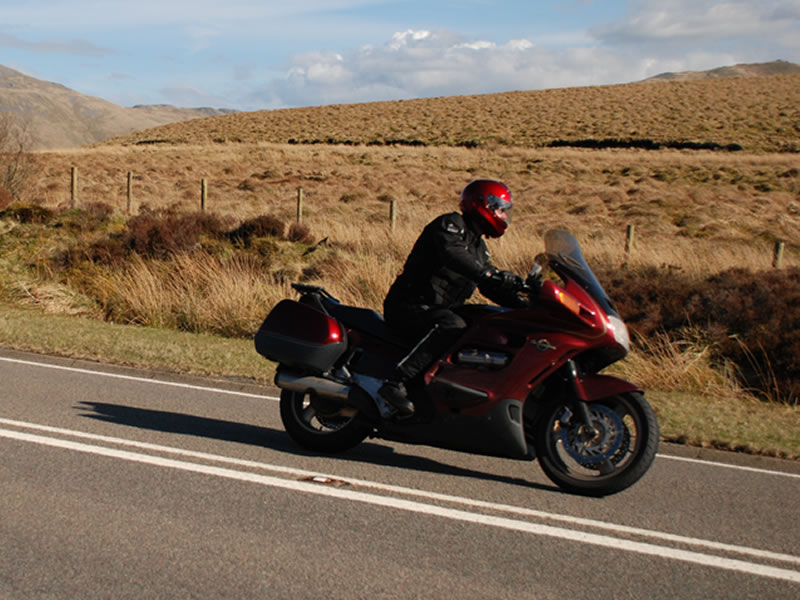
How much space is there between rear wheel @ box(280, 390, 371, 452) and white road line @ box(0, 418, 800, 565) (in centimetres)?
47

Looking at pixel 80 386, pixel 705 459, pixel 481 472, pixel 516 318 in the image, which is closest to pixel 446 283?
pixel 516 318

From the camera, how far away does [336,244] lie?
1950cm

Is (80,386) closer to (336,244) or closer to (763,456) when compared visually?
(763,456)

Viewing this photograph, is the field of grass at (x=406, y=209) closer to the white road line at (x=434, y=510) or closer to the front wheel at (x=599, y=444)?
the front wheel at (x=599, y=444)

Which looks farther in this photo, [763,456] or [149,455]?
[763,456]

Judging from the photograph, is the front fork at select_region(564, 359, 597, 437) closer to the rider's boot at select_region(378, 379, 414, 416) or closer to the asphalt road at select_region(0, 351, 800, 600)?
the asphalt road at select_region(0, 351, 800, 600)

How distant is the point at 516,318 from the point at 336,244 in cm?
1377

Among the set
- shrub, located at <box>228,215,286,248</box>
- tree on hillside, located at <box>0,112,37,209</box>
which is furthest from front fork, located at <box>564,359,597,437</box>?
tree on hillside, located at <box>0,112,37,209</box>

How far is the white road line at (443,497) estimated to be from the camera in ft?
16.8

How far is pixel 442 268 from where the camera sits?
6270 millimetres

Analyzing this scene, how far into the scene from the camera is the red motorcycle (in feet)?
18.8

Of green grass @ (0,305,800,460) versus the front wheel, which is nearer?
the front wheel

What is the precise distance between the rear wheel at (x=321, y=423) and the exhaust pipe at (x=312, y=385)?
10 centimetres

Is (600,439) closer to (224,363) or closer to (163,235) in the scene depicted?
(224,363)
